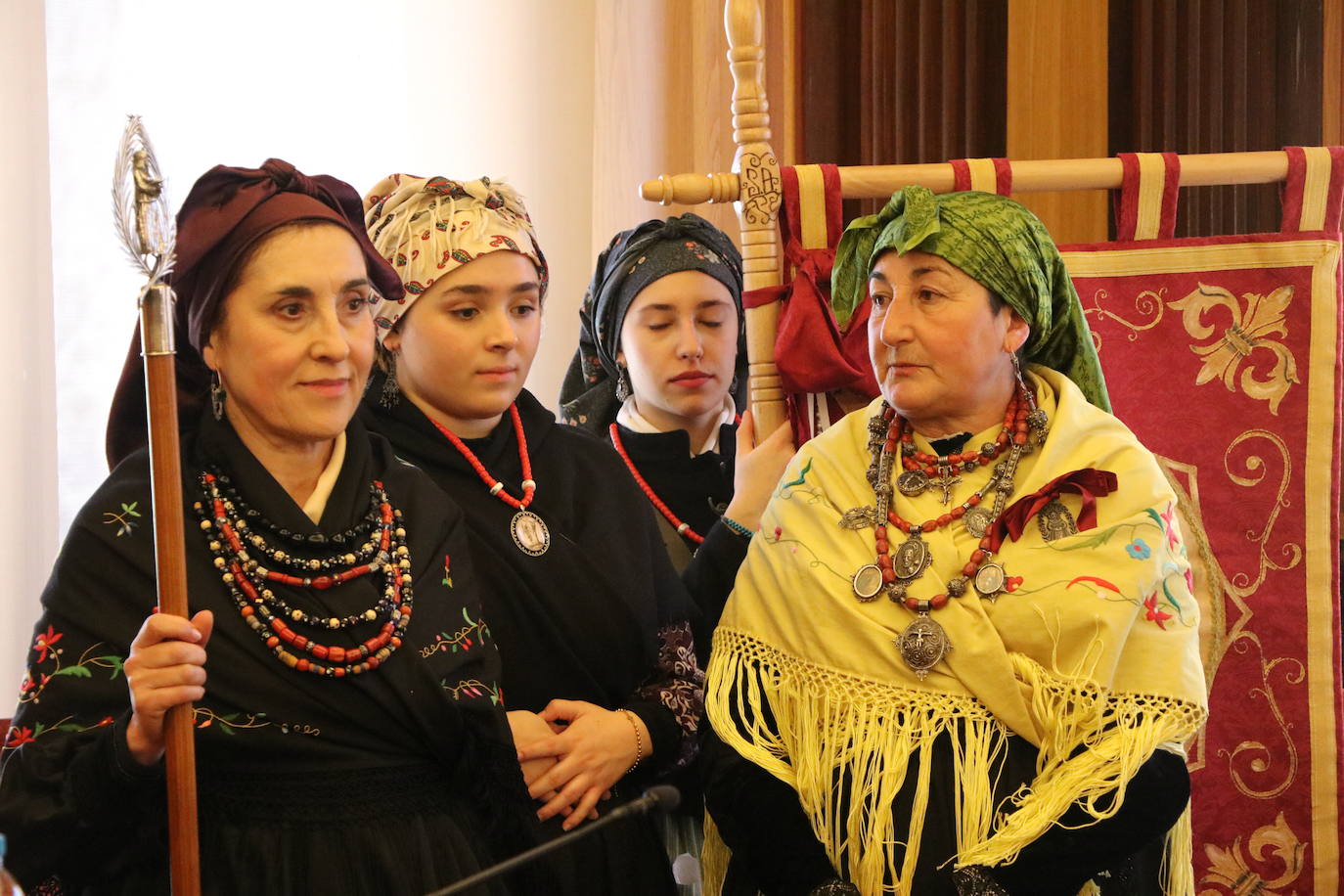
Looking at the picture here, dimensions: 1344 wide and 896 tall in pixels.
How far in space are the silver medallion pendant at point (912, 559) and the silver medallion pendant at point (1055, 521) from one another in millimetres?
140

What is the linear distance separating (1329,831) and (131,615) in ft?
6.04

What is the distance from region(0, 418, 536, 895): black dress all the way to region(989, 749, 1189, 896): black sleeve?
575mm

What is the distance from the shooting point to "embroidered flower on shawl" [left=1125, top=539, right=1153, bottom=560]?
170 centimetres

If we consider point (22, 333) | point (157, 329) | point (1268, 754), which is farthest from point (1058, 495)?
point (22, 333)

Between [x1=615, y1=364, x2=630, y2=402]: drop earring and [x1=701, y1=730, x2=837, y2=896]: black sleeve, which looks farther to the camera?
[x1=615, y1=364, x2=630, y2=402]: drop earring

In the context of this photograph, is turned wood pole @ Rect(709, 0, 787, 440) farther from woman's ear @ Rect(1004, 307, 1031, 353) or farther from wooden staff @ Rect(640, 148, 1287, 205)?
woman's ear @ Rect(1004, 307, 1031, 353)

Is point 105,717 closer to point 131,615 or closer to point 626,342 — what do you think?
point 131,615

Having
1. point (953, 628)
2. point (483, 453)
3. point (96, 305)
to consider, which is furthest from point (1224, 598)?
point (96, 305)

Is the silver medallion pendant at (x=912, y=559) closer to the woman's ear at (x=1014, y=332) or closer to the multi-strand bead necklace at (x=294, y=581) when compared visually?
the woman's ear at (x=1014, y=332)

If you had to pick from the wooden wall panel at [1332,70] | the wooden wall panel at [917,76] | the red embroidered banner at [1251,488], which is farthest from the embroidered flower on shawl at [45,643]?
the wooden wall panel at [1332,70]

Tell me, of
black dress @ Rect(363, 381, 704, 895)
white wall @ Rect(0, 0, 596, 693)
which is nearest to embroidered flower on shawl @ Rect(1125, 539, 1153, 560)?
Answer: black dress @ Rect(363, 381, 704, 895)

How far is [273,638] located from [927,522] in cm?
80

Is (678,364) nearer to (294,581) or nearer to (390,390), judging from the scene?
(390,390)

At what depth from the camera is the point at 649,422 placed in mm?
2465
